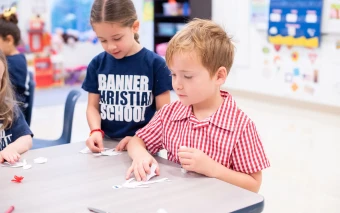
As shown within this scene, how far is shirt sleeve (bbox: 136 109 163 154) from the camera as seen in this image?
1.54 metres

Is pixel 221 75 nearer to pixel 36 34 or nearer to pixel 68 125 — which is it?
pixel 68 125

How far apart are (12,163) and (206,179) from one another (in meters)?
0.62

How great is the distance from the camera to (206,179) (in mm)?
1275

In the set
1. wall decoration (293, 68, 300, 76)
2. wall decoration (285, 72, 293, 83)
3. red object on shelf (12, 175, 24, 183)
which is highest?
red object on shelf (12, 175, 24, 183)

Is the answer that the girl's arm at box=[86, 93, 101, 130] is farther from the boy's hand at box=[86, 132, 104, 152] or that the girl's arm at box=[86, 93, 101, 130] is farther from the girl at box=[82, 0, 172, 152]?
the boy's hand at box=[86, 132, 104, 152]

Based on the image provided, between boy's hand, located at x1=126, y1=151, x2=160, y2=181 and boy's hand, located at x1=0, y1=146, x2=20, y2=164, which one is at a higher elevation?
boy's hand, located at x1=126, y1=151, x2=160, y2=181

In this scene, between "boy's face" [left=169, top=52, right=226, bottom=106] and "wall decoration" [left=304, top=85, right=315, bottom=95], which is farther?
"wall decoration" [left=304, top=85, right=315, bottom=95]

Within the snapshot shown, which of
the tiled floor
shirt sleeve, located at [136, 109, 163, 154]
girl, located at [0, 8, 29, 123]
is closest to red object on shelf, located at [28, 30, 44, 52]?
the tiled floor

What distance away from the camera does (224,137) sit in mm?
1354

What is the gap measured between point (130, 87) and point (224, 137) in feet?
1.94

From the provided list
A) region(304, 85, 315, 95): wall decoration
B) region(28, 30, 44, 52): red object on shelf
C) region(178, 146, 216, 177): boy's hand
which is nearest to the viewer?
region(178, 146, 216, 177): boy's hand

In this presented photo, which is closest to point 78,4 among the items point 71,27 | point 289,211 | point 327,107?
point 71,27

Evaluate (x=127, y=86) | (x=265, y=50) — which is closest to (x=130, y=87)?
(x=127, y=86)

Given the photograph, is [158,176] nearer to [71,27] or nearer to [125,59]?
[125,59]
